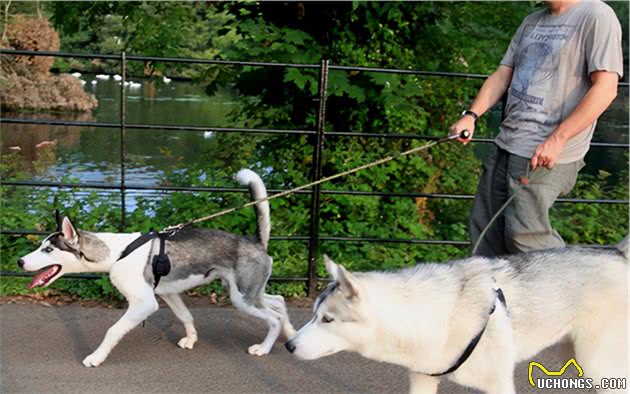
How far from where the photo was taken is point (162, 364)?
4.70 m

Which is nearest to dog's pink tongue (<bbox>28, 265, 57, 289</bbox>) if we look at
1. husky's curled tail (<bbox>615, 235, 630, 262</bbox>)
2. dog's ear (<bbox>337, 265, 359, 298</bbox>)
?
dog's ear (<bbox>337, 265, 359, 298</bbox>)

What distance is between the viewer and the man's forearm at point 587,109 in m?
3.83

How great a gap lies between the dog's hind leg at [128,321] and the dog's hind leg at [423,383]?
6.21ft

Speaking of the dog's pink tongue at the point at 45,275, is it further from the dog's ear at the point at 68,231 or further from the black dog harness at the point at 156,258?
the black dog harness at the point at 156,258

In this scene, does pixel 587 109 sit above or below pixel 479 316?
above

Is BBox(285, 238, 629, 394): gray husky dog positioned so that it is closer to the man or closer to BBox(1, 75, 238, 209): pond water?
the man

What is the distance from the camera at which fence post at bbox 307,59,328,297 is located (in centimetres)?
585

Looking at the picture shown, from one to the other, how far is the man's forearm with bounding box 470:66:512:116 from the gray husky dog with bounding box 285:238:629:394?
4.00 feet

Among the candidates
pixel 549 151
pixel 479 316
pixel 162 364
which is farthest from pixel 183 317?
pixel 549 151

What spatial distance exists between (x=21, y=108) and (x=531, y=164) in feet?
61.4

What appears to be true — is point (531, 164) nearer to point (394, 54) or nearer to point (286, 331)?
point (286, 331)

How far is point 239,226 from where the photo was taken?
6.90 m

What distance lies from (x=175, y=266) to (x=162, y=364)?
25.0 inches

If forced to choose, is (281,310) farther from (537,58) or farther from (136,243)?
(537,58)
